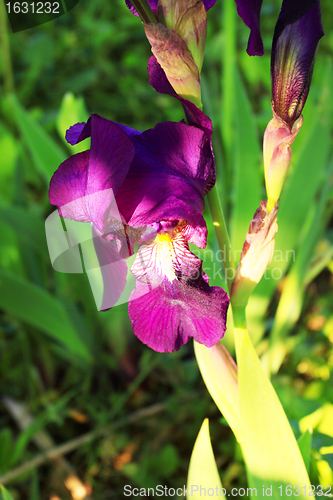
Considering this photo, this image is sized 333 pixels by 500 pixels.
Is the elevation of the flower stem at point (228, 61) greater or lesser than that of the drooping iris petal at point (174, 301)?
greater

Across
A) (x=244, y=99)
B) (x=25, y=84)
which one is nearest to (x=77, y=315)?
(x=244, y=99)

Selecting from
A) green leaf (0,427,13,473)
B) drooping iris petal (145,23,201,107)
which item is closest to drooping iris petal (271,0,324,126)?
drooping iris petal (145,23,201,107)

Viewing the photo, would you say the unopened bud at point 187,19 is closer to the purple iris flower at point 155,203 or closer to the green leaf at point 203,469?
the purple iris flower at point 155,203

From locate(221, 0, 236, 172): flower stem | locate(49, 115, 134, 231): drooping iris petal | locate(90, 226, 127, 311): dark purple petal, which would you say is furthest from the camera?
locate(221, 0, 236, 172): flower stem

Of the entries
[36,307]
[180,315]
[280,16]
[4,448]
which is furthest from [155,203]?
[4,448]

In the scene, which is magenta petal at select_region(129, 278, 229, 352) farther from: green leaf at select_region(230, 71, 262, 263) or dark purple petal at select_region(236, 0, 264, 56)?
green leaf at select_region(230, 71, 262, 263)

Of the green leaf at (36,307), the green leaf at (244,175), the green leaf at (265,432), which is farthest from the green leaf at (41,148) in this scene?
the green leaf at (265,432)
